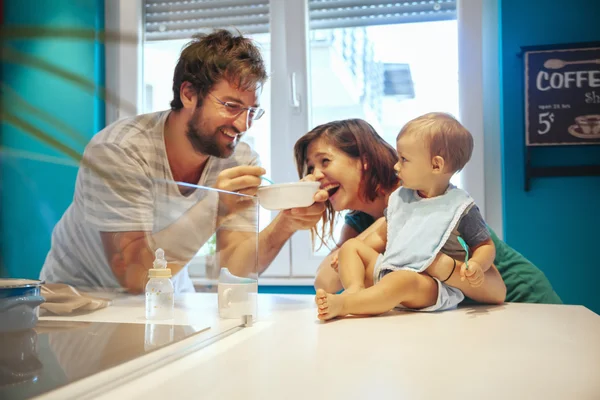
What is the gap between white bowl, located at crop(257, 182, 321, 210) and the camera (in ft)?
3.76

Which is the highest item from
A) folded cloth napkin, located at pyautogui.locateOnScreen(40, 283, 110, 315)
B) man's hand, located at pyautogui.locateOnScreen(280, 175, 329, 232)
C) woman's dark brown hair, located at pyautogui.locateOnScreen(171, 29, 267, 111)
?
woman's dark brown hair, located at pyautogui.locateOnScreen(171, 29, 267, 111)

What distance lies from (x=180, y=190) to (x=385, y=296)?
43 centimetres

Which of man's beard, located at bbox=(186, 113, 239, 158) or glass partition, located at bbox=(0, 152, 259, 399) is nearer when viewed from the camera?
glass partition, located at bbox=(0, 152, 259, 399)

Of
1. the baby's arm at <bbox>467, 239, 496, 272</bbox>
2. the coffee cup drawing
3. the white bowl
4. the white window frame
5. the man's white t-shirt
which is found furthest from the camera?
the white window frame

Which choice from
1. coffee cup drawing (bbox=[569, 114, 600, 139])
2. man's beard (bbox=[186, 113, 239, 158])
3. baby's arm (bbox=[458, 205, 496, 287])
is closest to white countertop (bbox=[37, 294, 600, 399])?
baby's arm (bbox=[458, 205, 496, 287])

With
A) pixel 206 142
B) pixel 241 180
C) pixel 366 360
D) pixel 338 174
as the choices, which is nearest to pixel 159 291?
pixel 366 360

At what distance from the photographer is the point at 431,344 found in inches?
28.9

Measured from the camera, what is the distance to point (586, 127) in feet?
6.51

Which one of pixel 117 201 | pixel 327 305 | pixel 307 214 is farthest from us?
pixel 307 214

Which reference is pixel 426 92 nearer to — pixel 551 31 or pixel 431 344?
pixel 551 31

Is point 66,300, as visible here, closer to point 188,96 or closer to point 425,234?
point 425,234

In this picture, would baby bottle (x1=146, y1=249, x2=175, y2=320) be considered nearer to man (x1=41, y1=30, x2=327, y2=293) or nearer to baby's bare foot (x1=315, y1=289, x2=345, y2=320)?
man (x1=41, y1=30, x2=327, y2=293)

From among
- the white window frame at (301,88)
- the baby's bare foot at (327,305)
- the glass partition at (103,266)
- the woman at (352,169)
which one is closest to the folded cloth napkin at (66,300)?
the glass partition at (103,266)

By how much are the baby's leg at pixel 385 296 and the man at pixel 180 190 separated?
0.17 m
